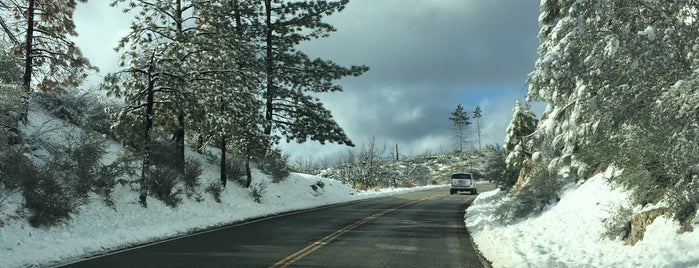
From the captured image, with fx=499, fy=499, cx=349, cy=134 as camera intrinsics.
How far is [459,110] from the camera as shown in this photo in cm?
13475

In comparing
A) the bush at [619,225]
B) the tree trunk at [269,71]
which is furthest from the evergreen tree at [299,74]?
the bush at [619,225]

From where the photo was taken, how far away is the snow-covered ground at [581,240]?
8.32 metres

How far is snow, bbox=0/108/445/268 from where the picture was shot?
11086 mm

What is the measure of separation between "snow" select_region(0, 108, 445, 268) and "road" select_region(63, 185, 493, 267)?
1024 millimetres

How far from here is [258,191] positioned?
92.2ft

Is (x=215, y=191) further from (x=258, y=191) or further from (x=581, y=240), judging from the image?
(x=581, y=240)

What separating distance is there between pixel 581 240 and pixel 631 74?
521 centimetres

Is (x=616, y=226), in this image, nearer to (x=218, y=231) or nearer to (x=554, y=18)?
(x=554, y=18)

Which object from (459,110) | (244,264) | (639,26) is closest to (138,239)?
(244,264)

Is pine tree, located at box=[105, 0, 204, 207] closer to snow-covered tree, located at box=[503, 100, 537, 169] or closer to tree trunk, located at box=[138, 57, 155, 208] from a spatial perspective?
tree trunk, located at box=[138, 57, 155, 208]

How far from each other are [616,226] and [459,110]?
12687cm

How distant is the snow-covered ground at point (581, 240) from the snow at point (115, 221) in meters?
9.08

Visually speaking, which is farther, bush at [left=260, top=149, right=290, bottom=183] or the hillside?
the hillside

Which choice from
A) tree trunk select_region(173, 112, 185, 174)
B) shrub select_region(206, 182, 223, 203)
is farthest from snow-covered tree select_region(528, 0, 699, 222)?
shrub select_region(206, 182, 223, 203)
